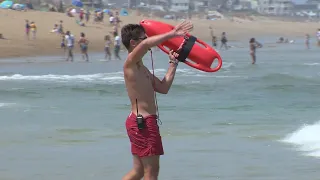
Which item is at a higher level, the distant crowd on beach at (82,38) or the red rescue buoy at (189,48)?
the red rescue buoy at (189,48)

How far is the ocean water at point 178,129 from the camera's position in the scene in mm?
8328

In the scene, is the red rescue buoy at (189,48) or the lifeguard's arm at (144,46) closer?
the lifeguard's arm at (144,46)

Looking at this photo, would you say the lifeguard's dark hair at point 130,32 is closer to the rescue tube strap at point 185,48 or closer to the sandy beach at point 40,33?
the rescue tube strap at point 185,48

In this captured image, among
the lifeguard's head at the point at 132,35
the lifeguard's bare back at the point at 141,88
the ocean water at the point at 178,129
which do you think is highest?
the lifeguard's head at the point at 132,35

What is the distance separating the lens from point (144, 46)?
5.29m

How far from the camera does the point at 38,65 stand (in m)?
32.4

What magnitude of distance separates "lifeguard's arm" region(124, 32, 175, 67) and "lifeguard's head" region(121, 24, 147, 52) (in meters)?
0.09

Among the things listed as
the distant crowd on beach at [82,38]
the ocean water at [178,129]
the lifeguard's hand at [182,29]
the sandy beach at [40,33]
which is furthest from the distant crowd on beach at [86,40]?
the lifeguard's hand at [182,29]

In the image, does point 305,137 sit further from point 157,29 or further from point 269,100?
point 269,100

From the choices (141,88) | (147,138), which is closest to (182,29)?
(141,88)

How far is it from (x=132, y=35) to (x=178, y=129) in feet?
21.3

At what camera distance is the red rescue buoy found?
5.71m

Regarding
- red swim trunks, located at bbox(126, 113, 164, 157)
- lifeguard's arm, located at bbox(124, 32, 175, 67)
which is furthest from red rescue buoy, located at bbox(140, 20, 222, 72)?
red swim trunks, located at bbox(126, 113, 164, 157)

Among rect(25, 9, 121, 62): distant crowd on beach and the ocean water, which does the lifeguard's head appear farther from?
rect(25, 9, 121, 62): distant crowd on beach
